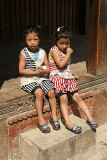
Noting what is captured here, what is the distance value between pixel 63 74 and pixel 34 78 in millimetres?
448

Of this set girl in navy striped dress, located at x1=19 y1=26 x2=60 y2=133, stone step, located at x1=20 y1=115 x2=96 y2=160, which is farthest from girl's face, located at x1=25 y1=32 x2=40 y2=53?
stone step, located at x1=20 y1=115 x2=96 y2=160

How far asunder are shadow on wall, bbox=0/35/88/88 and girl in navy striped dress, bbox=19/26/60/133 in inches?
30.4

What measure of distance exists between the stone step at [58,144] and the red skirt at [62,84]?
0.50 meters

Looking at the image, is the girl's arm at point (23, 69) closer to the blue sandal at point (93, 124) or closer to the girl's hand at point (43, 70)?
the girl's hand at point (43, 70)

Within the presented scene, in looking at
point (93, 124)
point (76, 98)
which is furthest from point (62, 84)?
point (93, 124)

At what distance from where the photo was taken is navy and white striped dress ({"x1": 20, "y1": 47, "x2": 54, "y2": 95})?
12.3 feet

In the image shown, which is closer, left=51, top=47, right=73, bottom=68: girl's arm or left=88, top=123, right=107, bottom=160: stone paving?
left=51, top=47, right=73, bottom=68: girl's arm

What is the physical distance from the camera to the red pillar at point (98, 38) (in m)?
4.61

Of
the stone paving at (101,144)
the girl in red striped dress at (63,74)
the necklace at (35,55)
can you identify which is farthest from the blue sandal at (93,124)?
the necklace at (35,55)

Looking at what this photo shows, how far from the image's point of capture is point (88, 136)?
156 inches

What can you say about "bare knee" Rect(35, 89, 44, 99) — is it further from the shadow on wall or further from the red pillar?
the red pillar

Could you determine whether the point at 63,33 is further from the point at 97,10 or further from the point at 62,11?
the point at 62,11

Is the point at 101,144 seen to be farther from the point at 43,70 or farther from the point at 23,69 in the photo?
the point at 23,69

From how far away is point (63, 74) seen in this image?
3.99 metres
